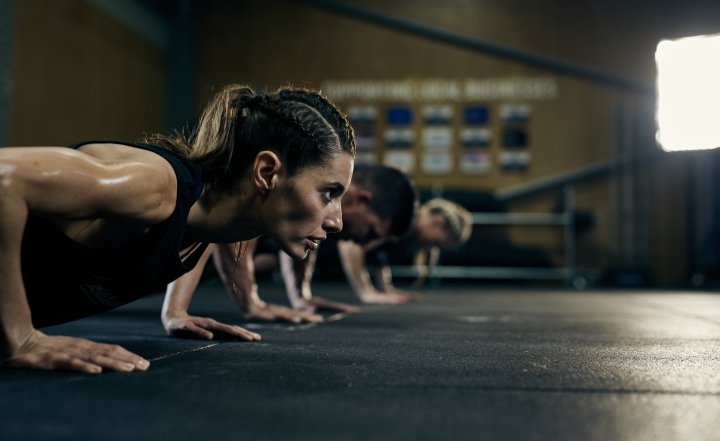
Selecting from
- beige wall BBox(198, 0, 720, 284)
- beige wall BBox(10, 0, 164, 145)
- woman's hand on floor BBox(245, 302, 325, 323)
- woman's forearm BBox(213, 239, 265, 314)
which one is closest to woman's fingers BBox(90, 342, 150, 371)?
woman's forearm BBox(213, 239, 265, 314)

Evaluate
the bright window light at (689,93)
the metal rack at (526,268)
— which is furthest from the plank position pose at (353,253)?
the bright window light at (689,93)

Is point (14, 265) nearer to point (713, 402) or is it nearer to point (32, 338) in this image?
point (32, 338)

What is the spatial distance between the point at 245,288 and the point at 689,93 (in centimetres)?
453

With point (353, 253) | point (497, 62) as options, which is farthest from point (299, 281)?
point (497, 62)

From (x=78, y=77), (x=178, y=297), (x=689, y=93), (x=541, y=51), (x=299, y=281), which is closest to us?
(x=178, y=297)

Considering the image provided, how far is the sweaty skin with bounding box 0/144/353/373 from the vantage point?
792 mm

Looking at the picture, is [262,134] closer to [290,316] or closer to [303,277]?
[290,316]

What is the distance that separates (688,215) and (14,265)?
5697 millimetres

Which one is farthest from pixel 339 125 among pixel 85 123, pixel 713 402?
pixel 85 123

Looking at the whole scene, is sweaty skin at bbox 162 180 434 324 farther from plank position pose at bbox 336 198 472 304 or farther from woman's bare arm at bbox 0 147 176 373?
woman's bare arm at bbox 0 147 176 373

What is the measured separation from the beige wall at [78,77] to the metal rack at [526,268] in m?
2.69

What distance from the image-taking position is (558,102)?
5566mm

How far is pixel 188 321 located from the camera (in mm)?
1348

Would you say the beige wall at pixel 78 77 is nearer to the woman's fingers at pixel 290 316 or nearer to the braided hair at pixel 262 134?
the woman's fingers at pixel 290 316
